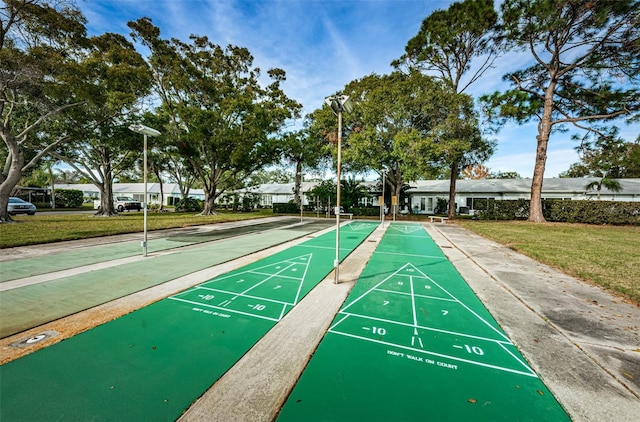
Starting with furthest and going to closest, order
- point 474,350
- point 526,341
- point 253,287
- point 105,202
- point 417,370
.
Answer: point 105,202 < point 253,287 < point 526,341 < point 474,350 < point 417,370

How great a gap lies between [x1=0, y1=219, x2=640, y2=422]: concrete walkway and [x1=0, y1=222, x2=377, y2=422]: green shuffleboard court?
0.27 m

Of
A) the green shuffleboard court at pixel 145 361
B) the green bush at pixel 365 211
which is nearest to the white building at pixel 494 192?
the green bush at pixel 365 211

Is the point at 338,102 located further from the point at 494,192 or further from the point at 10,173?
the point at 494,192

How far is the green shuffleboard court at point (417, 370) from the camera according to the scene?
92.8 inches

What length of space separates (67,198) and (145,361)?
148 feet

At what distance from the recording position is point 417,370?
9.62 ft

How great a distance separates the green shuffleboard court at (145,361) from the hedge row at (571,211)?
23626 millimetres

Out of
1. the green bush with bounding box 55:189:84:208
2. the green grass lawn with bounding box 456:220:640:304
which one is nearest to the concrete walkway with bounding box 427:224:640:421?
the green grass lawn with bounding box 456:220:640:304

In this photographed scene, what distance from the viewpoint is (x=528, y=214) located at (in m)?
21.6

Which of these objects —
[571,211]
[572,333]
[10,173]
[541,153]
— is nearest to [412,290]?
[572,333]

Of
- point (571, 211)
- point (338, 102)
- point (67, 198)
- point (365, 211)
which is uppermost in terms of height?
point (338, 102)

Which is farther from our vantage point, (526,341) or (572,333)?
(572,333)

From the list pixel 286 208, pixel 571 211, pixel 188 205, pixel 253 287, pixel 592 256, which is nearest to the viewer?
pixel 253 287

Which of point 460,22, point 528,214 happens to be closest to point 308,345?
point 528,214
